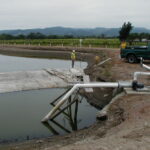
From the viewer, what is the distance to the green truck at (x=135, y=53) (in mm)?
24484

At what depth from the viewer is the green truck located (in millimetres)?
24484

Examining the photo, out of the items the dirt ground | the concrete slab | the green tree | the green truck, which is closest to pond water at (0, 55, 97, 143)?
the dirt ground

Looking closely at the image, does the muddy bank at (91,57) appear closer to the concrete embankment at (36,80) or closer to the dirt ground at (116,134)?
the concrete embankment at (36,80)

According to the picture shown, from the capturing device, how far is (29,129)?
12594mm

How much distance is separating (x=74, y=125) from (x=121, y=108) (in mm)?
2575

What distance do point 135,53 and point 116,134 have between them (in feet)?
55.5

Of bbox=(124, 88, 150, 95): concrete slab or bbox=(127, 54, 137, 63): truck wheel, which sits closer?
bbox=(124, 88, 150, 95): concrete slab

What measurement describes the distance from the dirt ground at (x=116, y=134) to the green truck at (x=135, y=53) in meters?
11.8

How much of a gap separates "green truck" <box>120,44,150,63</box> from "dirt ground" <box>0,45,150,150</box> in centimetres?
1178

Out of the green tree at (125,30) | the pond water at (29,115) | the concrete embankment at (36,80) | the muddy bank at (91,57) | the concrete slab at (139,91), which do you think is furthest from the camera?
the green tree at (125,30)

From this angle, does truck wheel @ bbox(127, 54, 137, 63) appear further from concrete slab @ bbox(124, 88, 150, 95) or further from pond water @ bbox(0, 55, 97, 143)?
concrete slab @ bbox(124, 88, 150, 95)

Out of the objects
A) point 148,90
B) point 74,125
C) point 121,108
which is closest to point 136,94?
point 148,90

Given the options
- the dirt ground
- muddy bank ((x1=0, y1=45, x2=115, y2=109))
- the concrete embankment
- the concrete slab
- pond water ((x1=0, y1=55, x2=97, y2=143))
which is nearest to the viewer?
the dirt ground

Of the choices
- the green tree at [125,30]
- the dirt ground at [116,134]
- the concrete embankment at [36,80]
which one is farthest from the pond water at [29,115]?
the green tree at [125,30]
